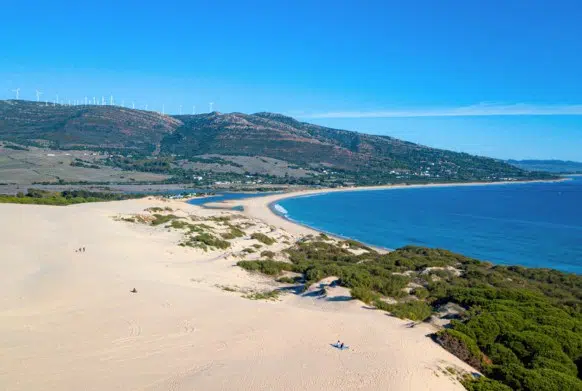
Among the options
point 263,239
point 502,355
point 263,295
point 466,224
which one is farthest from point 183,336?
point 466,224

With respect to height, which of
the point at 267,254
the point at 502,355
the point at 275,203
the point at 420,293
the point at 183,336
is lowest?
the point at 275,203

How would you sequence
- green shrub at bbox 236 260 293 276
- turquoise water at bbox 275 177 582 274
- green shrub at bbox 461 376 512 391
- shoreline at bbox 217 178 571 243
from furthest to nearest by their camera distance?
shoreline at bbox 217 178 571 243, turquoise water at bbox 275 177 582 274, green shrub at bbox 236 260 293 276, green shrub at bbox 461 376 512 391

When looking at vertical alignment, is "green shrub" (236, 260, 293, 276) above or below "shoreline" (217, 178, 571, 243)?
above

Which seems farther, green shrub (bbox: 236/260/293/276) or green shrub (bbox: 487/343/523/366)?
green shrub (bbox: 236/260/293/276)

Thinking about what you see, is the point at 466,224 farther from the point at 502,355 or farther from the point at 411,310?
the point at 502,355

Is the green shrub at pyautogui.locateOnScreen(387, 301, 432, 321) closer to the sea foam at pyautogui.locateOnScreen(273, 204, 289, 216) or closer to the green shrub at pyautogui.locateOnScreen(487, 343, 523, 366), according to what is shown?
the green shrub at pyautogui.locateOnScreen(487, 343, 523, 366)

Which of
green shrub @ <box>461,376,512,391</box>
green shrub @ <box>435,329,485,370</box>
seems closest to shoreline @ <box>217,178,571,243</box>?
green shrub @ <box>435,329,485,370</box>

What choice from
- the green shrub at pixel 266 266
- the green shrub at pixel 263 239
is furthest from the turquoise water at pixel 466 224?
the green shrub at pixel 266 266
